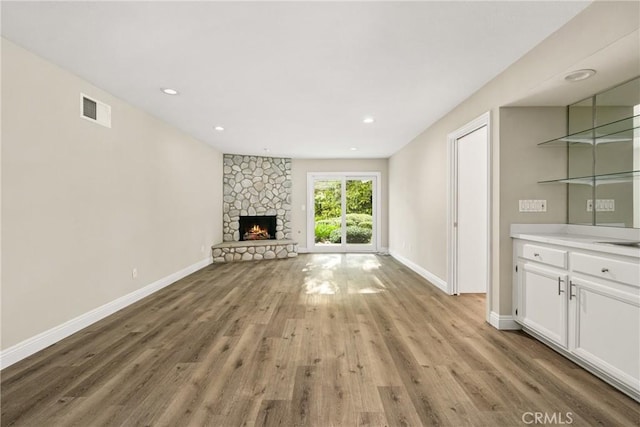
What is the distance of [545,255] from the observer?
2.39 metres

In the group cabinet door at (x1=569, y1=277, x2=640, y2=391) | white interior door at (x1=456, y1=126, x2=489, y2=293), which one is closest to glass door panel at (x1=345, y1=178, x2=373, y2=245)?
white interior door at (x1=456, y1=126, x2=489, y2=293)

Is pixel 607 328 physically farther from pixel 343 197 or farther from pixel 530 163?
pixel 343 197

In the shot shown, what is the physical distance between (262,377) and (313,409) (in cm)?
48

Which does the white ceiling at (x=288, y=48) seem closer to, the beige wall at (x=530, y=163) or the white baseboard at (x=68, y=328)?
the beige wall at (x=530, y=163)

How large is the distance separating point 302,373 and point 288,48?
246 cm

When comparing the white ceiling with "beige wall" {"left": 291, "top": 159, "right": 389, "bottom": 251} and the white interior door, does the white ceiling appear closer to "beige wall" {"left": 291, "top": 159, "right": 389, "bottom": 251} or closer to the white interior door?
the white interior door

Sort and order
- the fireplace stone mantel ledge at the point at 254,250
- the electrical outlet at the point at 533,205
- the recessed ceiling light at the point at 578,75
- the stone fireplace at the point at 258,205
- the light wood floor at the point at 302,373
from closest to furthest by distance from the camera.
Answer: the light wood floor at the point at 302,373 < the recessed ceiling light at the point at 578,75 < the electrical outlet at the point at 533,205 < the fireplace stone mantel ledge at the point at 254,250 < the stone fireplace at the point at 258,205

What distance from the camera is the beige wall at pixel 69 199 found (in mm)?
2209

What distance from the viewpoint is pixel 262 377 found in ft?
6.57

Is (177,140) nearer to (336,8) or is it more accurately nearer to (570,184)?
(336,8)

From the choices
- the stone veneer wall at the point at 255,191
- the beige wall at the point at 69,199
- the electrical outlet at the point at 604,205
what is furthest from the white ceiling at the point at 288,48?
the stone veneer wall at the point at 255,191

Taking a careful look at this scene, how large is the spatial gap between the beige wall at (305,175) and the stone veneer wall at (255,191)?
176 mm

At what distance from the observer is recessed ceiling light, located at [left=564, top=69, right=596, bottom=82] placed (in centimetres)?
212

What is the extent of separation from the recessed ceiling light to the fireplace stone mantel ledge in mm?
5584
